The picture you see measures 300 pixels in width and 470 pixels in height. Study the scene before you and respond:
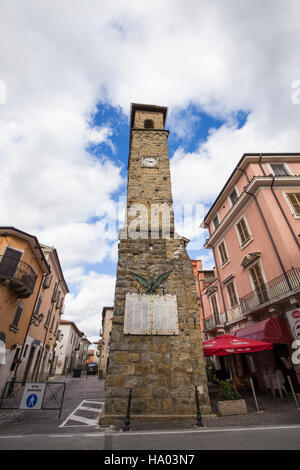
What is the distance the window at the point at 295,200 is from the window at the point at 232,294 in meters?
6.09

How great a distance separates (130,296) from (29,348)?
38.3 feet

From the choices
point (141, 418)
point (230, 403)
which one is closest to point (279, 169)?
point (230, 403)

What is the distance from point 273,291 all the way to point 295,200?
546 cm

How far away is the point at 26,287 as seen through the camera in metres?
11.6

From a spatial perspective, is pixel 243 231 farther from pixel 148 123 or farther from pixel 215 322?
pixel 148 123

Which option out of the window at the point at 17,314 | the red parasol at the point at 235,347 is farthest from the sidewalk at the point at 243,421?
the window at the point at 17,314

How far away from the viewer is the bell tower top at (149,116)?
47.9 ft

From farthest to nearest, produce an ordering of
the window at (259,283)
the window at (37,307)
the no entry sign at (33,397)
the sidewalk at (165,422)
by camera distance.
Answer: the window at (37,307), the window at (259,283), the no entry sign at (33,397), the sidewalk at (165,422)

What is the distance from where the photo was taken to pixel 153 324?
6.86 metres

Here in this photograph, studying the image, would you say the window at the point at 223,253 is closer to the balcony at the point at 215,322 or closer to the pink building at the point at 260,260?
the pink building at the point at 260,260

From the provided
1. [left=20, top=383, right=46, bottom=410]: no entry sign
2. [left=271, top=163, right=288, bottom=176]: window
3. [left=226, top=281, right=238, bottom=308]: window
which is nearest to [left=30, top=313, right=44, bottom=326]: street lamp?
[left=20, top=383, right=46, bottom=410]: no entry sign

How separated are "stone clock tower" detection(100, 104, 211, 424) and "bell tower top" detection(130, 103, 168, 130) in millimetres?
7063
